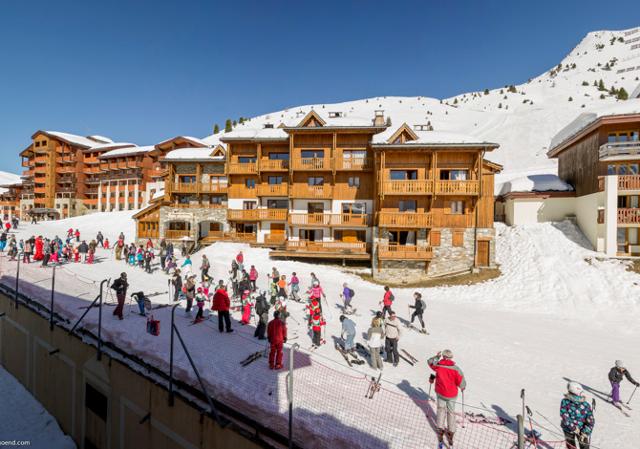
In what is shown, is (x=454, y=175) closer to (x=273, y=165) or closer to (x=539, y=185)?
(x=539, y=185)

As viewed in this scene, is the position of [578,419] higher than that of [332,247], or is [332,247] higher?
[332,247]

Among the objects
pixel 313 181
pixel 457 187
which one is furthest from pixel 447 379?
pixel 313 181

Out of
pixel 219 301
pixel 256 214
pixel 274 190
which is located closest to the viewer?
pixel 219 301

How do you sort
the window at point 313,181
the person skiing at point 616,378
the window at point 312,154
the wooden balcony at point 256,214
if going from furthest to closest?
1. the wooden balcony at point 256,214
2. the window at point 313,181
3. the window at point 312,154
4. the person skiing at point 616,378

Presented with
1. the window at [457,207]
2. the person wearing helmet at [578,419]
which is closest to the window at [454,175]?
the window at [457,207]

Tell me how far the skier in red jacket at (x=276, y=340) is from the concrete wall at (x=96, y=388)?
199cm

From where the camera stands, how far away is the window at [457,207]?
24.8 metres

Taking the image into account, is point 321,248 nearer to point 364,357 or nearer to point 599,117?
point 364,357

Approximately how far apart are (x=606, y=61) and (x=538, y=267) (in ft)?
545

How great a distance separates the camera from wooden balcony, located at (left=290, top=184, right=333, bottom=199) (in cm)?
2742

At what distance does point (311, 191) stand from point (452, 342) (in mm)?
18294

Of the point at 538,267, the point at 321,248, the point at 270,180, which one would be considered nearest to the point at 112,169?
the point at 270,180

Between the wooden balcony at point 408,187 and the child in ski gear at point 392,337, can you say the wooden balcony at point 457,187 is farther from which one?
the child in ski gear at point 392,337

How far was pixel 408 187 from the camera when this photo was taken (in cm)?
2425
